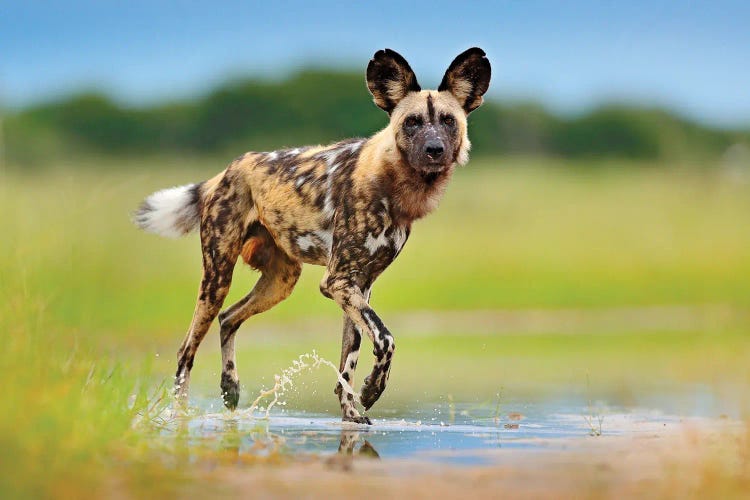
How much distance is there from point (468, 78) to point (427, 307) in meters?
14.6

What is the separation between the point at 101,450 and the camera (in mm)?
5141

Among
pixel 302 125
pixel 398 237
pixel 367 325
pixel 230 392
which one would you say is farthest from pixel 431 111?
pixel 302 125

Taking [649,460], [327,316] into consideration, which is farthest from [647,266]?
[649,460]

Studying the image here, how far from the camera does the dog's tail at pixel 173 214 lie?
8.59 metres

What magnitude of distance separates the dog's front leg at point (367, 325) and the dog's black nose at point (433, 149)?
0.84 metres

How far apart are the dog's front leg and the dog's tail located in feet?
4.92

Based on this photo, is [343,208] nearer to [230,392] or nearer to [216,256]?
[216,256]

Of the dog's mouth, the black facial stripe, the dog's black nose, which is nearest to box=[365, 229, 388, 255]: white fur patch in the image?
the dog's mouth

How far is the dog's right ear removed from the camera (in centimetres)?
749

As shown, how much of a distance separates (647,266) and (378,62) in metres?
19.7

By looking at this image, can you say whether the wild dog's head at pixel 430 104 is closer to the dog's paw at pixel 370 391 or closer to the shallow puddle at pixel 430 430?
the dog's paw at pixel 370 391

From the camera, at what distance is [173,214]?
861 cm

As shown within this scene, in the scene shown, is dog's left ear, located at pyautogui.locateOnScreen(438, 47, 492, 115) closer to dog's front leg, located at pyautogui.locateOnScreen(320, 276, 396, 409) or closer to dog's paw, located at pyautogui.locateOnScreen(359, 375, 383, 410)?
dog's front leg, located at pyautogui.locateOnScreen(320, 276, 396, 409)

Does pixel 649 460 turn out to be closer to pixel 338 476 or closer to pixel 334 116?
pixel 338 476
